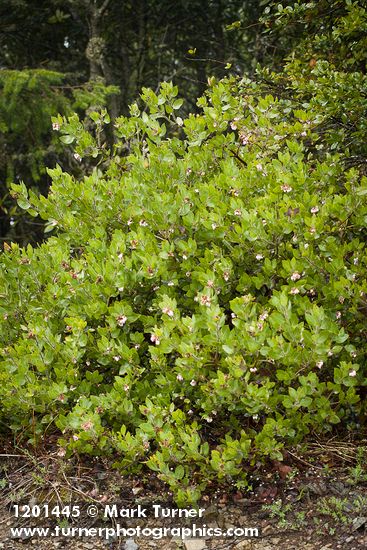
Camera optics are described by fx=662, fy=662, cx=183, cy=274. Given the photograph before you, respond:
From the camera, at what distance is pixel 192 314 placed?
310 centimetres

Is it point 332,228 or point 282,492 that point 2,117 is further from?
point 282,492

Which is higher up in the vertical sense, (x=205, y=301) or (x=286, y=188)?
(x=286, y=188)

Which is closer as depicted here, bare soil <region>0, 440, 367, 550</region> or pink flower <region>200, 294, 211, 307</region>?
bare soil <region>0, 440, 367, 550</region>

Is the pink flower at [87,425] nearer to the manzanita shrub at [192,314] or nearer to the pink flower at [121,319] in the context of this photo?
the manzanita shrub at [192,314]

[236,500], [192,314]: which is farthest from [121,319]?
[236,500]

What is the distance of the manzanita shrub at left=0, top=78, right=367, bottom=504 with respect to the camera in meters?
2.87

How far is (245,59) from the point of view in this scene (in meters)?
10.9

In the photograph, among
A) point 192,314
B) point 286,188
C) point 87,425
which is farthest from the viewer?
point 286,188

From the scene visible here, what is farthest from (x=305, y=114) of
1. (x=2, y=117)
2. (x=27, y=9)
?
(x=27, y=9)

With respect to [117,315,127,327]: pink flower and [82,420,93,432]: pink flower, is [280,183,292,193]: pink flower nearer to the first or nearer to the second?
[117,315,127,327]: pink flower

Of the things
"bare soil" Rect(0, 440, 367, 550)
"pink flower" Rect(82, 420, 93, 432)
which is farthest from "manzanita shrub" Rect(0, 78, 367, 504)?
"bare soil" Rect(0, 440, 367, 550)

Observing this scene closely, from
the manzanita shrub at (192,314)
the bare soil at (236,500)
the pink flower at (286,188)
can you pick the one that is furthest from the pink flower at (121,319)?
the pink flower at (286,188)

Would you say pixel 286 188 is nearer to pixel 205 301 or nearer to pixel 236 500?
pixel 205 301

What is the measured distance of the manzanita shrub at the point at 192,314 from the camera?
113 inches
